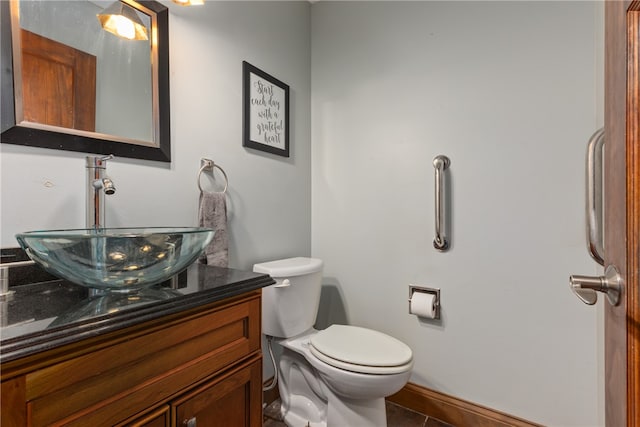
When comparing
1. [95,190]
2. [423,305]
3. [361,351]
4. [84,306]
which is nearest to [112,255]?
[84,306]

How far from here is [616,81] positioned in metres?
0.50

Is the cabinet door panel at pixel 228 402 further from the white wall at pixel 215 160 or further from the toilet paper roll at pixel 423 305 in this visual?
the toilet paper roll at pixel 423 305

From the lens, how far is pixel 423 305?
5.01ft

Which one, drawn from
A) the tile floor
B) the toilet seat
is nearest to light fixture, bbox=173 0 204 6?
the toilet seat

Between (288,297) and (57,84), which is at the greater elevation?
(57,84)

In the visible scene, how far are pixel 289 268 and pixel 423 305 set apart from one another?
0.69 meters

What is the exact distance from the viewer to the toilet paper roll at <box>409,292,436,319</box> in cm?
152

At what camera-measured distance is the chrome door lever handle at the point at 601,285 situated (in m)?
0.48

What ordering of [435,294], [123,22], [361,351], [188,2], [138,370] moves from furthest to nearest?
[435,294], [361,351], [188,2], [123,22], [138,370]

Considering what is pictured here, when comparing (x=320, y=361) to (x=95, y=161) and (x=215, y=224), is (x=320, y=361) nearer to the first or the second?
(x=215, y=224)

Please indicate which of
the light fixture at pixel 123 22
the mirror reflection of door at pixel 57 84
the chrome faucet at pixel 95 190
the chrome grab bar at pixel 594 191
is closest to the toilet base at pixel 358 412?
the chrome grab bar at pixel 594 191

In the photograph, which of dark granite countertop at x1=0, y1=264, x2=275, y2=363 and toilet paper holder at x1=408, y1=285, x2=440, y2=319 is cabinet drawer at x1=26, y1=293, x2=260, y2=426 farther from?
toilet paper holder at x1=408, y1=285, x2=440, y2=319

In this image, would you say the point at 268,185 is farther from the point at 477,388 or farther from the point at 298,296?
the point at 477,388

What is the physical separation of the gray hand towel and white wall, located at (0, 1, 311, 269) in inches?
2.3
